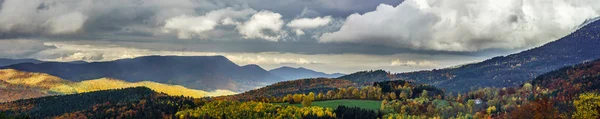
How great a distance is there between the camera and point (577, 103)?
404 feet

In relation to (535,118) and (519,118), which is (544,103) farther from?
(519,118)

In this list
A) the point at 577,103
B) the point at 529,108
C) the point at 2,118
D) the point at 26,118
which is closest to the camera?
the point at 529,108

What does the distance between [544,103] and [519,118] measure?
1232 cm

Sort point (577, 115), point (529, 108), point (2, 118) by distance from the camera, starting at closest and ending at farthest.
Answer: point (529, 108) < point (577, 115) < point (2, 118)

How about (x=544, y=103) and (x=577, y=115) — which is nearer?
(x=544, y=103)

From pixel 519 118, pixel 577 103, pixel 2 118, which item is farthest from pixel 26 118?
pixel 577 103

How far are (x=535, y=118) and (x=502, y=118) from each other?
341 feet

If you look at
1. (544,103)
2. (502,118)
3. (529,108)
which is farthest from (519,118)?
(502,118)

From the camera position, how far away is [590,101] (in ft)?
395

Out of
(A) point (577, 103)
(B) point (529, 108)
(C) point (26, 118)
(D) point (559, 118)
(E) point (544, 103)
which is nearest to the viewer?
(E) point (544, 103)

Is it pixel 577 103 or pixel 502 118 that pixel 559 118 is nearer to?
pixel 577 103

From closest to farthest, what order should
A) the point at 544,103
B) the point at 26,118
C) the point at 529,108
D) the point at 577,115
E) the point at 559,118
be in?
the point at 544,103, the point at 529,108, the point at 577,115, the point at 559,118, the point at 26,118

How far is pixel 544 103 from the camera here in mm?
98938

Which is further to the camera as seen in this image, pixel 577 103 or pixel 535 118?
pixel 577 103
